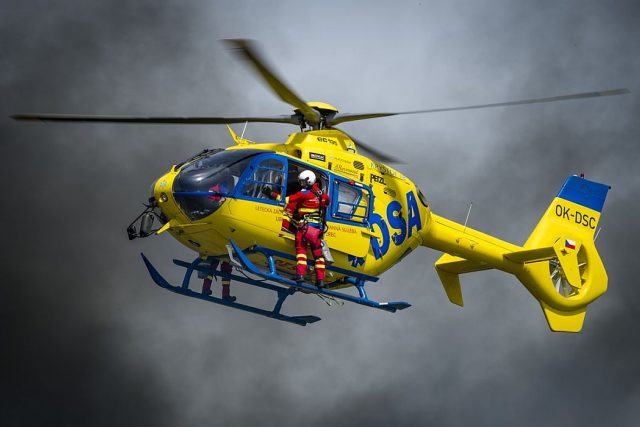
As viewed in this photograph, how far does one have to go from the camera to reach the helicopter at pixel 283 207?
14.4m

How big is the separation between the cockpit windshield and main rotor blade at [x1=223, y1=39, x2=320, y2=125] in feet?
3.43

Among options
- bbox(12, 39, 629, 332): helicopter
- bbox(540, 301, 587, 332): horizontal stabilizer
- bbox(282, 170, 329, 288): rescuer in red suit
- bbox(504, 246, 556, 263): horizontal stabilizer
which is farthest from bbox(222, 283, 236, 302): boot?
bbox(540, 301, 587, 332): horizontal stabilizer

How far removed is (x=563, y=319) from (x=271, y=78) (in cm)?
841

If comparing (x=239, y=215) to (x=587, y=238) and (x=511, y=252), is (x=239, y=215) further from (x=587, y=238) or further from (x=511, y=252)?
(x=587, y=238)

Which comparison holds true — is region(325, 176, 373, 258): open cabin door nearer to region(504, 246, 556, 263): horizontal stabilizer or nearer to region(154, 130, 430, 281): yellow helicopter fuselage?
region(154, 130, 430, 281): yellow helicopter fuselage

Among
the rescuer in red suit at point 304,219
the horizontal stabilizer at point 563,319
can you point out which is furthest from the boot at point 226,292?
the horizontal stabilizer at point 563,319

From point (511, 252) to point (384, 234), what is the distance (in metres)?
3.11

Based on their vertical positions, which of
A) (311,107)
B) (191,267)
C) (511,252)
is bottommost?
(191,267)

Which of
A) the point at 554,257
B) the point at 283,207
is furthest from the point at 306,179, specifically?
the point at 554,257

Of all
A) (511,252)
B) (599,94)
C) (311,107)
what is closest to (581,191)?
(511,252)

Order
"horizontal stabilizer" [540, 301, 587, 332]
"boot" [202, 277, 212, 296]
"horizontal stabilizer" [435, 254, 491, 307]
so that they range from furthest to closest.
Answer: "horizontal stabilizer" [540, 301, 587, 332]
"horizontal stabilizer" [435, 254, 491, 307]
"boot" [202, 277, 212, 296]

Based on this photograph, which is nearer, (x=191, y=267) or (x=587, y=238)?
(x=191, y=267)

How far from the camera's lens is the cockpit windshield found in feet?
47.1

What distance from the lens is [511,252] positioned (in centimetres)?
1823
